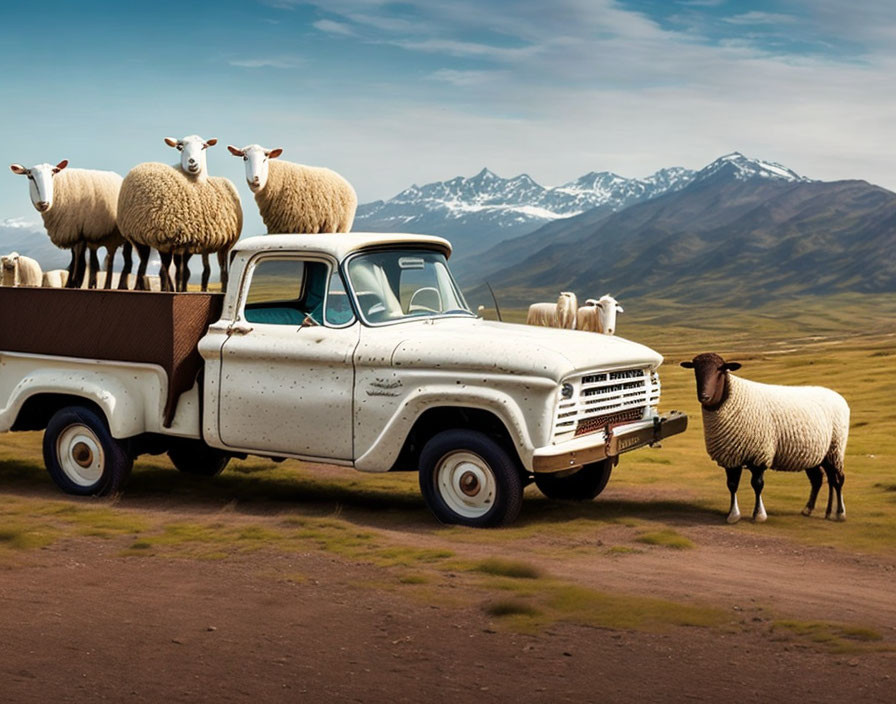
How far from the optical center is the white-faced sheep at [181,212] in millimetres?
13297

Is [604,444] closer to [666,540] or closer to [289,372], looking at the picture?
[666,540]

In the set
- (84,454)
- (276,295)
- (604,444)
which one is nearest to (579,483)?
(604,444)

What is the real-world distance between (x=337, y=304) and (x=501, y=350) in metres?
1.71

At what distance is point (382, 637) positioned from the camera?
6938 millimetres

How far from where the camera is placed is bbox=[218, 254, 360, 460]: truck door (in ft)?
33.3

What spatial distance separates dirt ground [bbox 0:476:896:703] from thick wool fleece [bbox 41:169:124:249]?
6841 millimetres

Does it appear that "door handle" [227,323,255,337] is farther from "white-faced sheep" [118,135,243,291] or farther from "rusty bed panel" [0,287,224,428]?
"white-faced sheep" [118,135,243,291]

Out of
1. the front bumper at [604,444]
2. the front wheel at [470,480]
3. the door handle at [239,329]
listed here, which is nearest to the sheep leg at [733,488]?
the front bumper at [604,444]

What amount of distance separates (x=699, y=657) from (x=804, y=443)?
4413 mm

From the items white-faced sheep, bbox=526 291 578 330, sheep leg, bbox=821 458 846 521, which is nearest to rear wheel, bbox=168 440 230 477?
sheep leg, bbox=821 458 846 521

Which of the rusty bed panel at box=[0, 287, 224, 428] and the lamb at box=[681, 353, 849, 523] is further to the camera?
the rusty bed panel at box=[0, 287, 224, 428]

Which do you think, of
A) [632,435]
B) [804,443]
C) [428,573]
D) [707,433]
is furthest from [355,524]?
[804,443]

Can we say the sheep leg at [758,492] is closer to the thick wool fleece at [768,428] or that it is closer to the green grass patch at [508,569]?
the thick wool fleece at [768,428]

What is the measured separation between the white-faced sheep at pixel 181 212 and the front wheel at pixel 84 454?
2.38m
